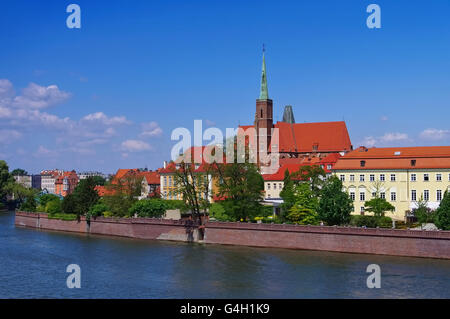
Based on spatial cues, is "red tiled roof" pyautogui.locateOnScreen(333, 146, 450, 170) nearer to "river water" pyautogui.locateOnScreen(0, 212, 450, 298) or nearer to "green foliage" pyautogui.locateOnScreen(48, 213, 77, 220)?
"river water" pyautogui.locateOnScreen(0, 212, 450, 298)


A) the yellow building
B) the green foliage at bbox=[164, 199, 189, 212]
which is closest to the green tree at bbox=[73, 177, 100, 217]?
the green foliage at bbox=[164, 199, 189, 212]

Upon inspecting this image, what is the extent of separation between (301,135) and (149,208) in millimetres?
42450

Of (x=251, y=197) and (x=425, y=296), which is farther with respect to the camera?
→ (x=251, y=197)

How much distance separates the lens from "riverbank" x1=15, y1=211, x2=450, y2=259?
4672 cm

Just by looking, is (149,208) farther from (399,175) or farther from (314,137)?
(314,137)

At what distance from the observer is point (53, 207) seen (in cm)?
8206

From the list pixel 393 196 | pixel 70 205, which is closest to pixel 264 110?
pixel 70 205

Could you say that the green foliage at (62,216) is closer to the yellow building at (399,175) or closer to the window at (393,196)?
the yellow building at (399,175)

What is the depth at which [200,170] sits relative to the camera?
70125mm

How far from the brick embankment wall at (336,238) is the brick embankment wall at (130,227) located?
3.36 meters

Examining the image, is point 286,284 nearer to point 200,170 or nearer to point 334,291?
point 334,291
